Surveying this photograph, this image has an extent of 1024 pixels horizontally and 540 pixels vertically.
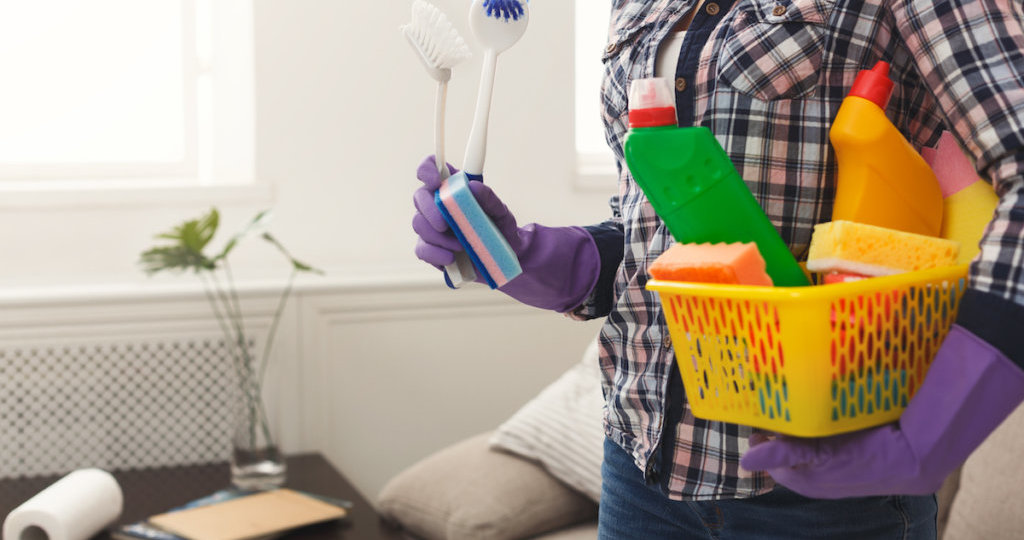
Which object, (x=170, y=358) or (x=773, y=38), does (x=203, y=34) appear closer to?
(x=170, y=358)

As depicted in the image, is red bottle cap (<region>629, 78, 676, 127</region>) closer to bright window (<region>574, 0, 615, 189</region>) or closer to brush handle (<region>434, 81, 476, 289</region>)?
brush handle (<region>434, 81, 476, 289</region>)

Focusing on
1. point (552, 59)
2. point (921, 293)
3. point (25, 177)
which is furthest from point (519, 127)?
point (921, 293)

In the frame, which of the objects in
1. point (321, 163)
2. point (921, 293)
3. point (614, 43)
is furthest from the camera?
point (321, 163)

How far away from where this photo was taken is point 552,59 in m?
2.39

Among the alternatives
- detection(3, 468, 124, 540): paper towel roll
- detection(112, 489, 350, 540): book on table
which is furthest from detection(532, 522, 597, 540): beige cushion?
detection(3, 468, 124, 540): paper towel roll

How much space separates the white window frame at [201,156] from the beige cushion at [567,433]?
2.60 feet

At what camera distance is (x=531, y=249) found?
899 mm

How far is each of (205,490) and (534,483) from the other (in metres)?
0.63

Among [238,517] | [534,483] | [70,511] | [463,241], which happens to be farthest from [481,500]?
[463,241]

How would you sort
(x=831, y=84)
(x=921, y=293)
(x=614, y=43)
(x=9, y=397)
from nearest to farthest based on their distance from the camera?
1. (x=921, y=293)
2. (x=831, y=84)
3. (x=614, y=43)
4. (x=9, y=397)

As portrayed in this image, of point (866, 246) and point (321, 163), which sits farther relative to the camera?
point (321, 163)

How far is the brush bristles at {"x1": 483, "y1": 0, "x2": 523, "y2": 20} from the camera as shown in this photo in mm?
846

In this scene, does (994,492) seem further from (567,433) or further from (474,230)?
(474,230)

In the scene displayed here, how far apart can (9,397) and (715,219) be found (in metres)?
1.72
